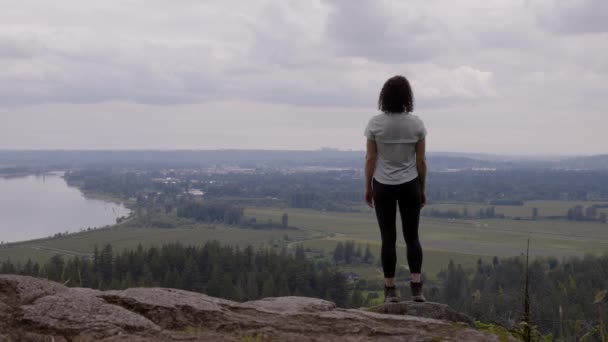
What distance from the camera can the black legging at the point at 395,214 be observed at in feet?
24.1

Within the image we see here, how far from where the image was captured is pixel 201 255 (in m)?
49.9

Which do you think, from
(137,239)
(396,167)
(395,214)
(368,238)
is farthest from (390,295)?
(368,238)

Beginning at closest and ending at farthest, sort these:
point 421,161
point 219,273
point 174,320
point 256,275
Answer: point 174,320
point 421,161
point 256,275
point 219,273

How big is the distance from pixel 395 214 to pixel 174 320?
3.23 meters

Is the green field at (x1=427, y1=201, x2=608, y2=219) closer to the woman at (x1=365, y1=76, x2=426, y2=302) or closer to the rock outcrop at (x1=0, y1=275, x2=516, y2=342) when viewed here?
the woman at (x1=365, y1=76, x2=426, y2=302)

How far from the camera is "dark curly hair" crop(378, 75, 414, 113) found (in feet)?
24.1

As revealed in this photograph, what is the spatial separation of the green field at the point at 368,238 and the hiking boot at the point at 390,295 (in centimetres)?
4857

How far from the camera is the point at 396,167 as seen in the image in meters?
7.34

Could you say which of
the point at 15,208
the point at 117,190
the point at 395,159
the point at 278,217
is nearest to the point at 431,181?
the point at 278,217

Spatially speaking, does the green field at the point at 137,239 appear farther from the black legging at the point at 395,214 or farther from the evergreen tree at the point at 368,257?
the black legging at the point at 395,214

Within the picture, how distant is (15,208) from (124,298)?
387ft

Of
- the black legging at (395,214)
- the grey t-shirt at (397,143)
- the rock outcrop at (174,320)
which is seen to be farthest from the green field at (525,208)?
the rock outcrop at (174,320)

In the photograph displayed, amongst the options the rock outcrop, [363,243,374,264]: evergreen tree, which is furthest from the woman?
[363,243,374,264]: evergreen tree

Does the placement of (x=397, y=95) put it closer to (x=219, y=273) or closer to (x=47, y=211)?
(x=219, y=273)
